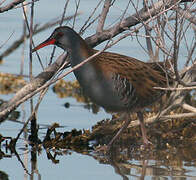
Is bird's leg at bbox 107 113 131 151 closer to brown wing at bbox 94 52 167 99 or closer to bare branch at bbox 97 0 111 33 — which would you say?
brown wing at bbox 94 52 167 99

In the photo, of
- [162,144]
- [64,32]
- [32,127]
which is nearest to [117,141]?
[162,144]

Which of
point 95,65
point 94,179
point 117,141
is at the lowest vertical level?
point 94,179

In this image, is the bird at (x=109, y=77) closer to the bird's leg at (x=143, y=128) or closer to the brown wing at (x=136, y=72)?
the brown wing at (x=136, y=72)

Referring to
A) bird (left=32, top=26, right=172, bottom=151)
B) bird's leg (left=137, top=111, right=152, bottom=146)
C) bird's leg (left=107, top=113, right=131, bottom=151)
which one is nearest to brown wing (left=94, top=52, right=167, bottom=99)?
bird (left=32, top=26, right=172, bottom=151)

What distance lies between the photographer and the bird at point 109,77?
721cm

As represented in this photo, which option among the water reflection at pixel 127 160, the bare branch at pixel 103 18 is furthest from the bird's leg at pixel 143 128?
the bare branch at pixel 103 18

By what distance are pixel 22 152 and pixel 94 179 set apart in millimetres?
1363

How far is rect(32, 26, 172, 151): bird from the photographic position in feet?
23.7

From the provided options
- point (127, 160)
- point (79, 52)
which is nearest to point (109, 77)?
point (79, 52)

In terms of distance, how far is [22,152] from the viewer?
24.6 ft

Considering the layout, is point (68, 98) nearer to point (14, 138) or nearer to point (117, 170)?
point (14, 138)

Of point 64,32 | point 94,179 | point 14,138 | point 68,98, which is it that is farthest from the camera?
point 68,98

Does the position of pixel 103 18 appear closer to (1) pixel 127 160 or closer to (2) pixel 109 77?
(2) pixel 109 77

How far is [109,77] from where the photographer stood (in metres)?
7.28
